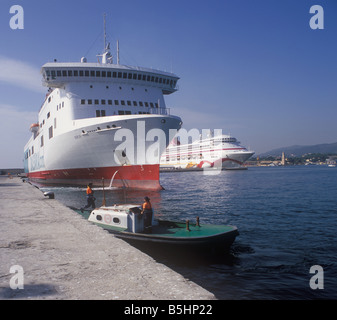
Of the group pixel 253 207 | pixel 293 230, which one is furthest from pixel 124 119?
pixel 293 230

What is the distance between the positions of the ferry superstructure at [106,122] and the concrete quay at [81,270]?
2096cm

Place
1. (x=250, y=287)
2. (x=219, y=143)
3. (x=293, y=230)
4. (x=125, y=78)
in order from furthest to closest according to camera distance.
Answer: (x=219, y=143) → (x=125, y=78) → (x=293, y=230) → (x=250, y=287)

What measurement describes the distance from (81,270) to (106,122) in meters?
23.8

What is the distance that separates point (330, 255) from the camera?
464 inches

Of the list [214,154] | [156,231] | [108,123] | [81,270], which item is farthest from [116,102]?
[214,154]

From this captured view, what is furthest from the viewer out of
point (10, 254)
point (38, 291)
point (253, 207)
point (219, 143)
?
point (219, 143)

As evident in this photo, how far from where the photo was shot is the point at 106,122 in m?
27.7

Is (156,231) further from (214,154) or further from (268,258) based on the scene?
(214,154)

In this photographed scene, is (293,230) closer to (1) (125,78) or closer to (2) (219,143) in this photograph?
(1) (125,78)

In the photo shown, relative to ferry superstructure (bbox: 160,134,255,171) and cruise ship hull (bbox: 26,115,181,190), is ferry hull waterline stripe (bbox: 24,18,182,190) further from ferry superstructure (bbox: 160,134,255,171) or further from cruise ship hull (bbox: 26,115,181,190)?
ferry superstructure (bbox: 160,134,255,171)

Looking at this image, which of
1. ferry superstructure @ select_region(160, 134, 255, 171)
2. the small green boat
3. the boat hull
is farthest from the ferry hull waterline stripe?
ferry superstructure @ select_region(160, 134, 255, 171)

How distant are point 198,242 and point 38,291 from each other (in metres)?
7.61

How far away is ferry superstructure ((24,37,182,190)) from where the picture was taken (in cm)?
2856

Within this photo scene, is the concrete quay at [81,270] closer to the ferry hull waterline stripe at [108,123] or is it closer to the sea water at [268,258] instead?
the sea water at [268,258]
